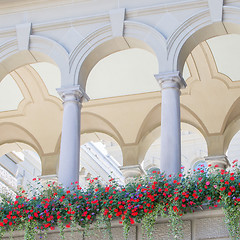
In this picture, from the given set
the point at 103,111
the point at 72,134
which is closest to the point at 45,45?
the point at 72,134

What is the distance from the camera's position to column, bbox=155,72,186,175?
47.4 ft

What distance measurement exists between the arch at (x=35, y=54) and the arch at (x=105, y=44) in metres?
0.25

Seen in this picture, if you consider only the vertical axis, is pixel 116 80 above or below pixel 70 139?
above

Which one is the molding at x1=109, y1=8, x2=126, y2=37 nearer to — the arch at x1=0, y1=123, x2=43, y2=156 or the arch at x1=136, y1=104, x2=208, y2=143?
the arch at x1=136, y1=104, x2=208, y2=143

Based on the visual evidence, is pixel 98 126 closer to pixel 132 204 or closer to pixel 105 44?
pixel 105 44

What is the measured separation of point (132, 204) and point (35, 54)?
216 inches

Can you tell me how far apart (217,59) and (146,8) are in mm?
3873

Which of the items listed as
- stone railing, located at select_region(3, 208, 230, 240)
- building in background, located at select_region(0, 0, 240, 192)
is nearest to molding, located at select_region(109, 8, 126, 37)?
building in background, located at select_region(0, 0, 240, 192)

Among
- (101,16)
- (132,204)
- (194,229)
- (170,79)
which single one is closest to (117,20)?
(101,16)

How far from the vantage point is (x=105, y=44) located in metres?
16.5

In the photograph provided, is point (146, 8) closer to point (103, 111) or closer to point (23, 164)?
point (103, 111)

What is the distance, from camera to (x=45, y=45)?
55.5 ft

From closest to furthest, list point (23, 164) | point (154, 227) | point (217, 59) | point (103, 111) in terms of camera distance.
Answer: point (154, 227) → point (217, 59) → point (103, 111) → point (23, 164)

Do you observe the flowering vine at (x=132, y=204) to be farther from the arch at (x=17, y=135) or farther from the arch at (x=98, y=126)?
the arch at (x=17, y=135)
